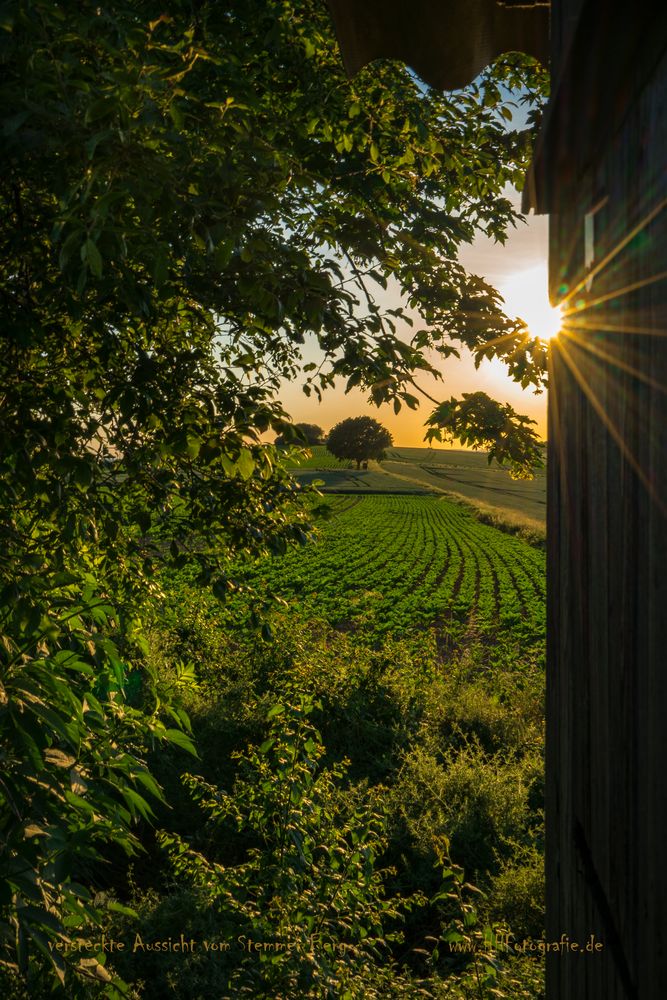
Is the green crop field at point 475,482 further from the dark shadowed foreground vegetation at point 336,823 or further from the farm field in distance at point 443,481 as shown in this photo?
the dark shadowed foreground vegetation at point 336,823

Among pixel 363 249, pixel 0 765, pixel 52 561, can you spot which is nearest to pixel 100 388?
pixel 52 561

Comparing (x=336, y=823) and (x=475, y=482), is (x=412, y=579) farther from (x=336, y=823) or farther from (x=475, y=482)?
(x=475, y=482)

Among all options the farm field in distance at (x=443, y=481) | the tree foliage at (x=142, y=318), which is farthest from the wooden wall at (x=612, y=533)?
the farm field in distance at (x=443, y=481)

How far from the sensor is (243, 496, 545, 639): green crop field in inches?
777

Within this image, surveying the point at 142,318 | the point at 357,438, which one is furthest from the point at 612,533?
the point at 357,438

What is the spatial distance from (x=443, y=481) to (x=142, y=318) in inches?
3265

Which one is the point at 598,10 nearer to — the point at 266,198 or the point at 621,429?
the point at 621,429

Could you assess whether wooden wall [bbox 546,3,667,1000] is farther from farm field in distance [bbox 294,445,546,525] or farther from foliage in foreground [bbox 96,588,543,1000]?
farm field in distance [bbox 294,445,546,525]

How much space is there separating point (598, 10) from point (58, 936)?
2.50 meters

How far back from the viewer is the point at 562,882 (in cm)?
204

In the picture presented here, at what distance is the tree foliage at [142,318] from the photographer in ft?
6.93

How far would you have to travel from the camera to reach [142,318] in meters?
3.39

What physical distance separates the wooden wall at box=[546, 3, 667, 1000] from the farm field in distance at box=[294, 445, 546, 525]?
60.1 metres

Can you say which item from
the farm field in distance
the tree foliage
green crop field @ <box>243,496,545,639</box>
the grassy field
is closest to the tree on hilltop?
the farm field in distance
